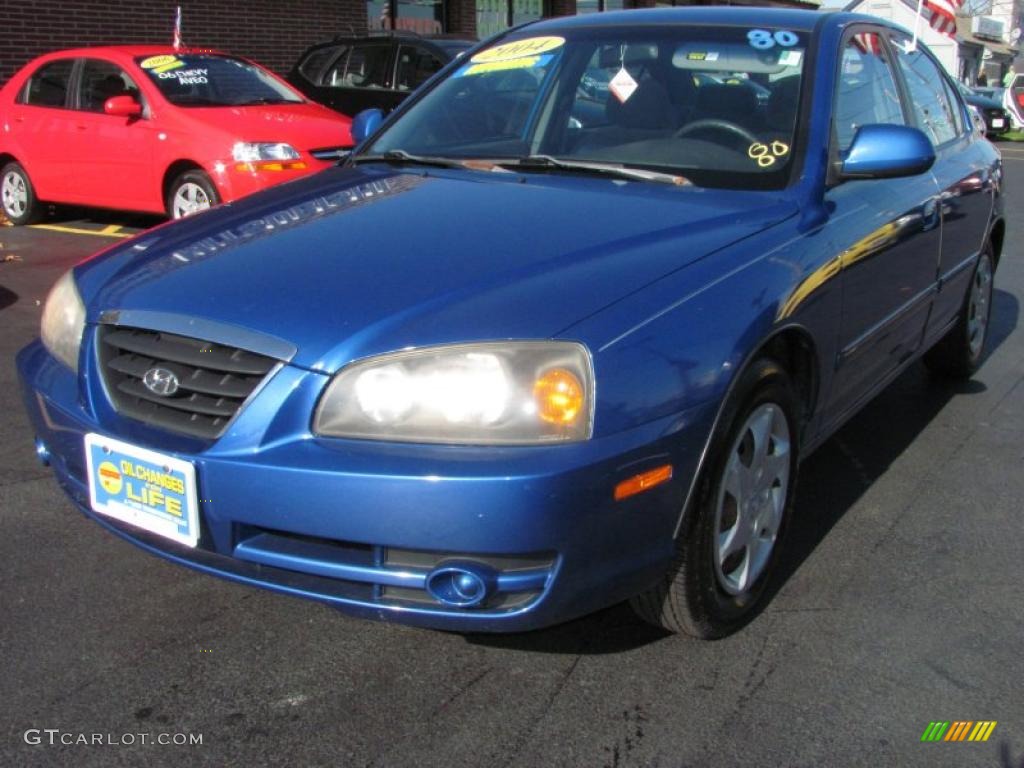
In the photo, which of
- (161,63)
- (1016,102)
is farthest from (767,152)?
(1016,102)

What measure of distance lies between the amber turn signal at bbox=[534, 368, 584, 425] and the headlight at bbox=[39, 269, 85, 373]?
4.28ft

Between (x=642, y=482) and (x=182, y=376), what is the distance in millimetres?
1093

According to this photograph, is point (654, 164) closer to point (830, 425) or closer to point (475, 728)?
point (830, 425)

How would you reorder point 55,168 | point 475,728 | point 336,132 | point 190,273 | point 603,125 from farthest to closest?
1. point 55,168
2. point 336,132
3. point 603,125
4. point 190,273
5. point 475,728

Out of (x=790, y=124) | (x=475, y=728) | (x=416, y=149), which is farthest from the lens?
(x=416, y=149)

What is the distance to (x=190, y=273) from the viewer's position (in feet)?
9.11

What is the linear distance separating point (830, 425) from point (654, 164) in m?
1.01

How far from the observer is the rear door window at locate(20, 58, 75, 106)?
9219 mm

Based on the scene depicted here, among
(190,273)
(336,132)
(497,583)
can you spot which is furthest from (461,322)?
(336,132)

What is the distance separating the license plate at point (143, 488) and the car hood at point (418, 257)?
1.12ft

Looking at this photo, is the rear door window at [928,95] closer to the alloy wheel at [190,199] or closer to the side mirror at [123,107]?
the alloy wheel at [190,199]

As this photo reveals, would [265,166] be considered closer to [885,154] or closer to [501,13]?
[885,154]

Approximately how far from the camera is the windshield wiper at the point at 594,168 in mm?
3346

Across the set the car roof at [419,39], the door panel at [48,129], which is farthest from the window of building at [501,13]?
the door panel at [48,129]
